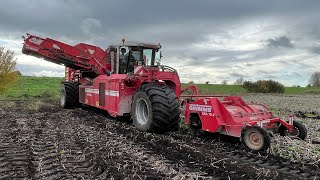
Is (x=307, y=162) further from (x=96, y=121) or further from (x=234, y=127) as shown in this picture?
(x=96, y=121)

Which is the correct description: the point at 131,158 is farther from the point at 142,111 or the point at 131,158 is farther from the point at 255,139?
the point at 142,111

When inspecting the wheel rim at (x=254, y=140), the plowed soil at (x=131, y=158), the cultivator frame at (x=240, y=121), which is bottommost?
the plowed soil at (x=131, y=158)

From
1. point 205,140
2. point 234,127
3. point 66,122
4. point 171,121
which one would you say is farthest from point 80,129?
point 234,127

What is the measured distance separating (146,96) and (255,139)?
9.80ft

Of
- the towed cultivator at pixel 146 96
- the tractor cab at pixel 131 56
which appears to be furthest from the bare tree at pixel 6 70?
the tractor cab at pixel 131 56

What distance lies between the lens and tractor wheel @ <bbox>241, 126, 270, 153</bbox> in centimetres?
581

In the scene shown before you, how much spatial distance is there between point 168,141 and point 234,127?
1.38 meters

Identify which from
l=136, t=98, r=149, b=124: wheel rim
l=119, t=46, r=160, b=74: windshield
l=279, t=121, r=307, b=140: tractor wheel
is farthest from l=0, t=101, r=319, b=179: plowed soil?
l=119, t=46, r=160, b=74: windshield

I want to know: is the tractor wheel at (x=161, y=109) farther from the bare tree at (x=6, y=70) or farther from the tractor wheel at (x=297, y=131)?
the bare tree at (x=6, y=70)

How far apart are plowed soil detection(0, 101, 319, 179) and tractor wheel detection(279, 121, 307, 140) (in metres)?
0.99

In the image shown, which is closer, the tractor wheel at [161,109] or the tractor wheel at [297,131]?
the tractor wheel at [297,131]

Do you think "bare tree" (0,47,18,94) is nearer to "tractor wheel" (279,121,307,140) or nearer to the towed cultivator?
the towed cultivator

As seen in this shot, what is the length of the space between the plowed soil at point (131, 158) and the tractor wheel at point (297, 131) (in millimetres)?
989

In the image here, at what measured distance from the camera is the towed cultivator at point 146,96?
6723 millimetres
